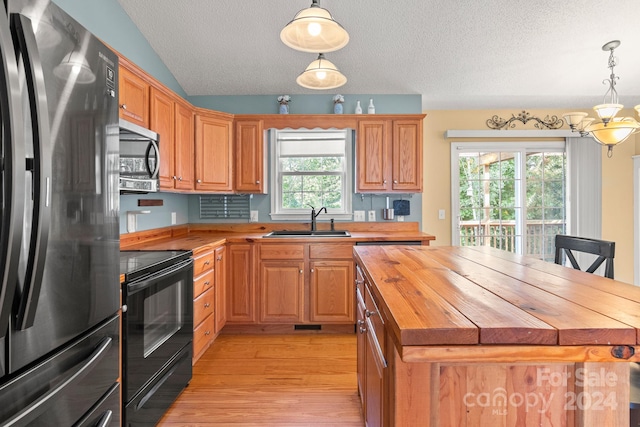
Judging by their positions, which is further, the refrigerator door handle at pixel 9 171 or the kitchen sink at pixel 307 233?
the kitchen sink at pixel 307 233

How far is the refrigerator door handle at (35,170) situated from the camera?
840 mm

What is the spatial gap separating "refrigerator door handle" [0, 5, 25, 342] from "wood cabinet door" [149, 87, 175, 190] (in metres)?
1.86

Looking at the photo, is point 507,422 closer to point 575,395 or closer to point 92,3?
point 575,395

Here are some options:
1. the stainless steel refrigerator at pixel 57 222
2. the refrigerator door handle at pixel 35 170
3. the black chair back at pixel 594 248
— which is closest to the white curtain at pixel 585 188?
the black chair back at pixel 594 248

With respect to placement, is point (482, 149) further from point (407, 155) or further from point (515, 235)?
point (407, 155)

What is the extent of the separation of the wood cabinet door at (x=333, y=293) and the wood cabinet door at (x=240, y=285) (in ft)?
1.89

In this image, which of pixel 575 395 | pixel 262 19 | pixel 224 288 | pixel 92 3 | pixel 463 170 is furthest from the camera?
pixel 463 170

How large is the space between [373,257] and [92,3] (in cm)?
255

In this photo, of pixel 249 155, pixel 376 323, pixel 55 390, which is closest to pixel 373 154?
pixel 249 155

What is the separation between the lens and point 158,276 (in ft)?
6.12

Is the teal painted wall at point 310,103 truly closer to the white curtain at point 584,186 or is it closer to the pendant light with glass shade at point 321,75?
the pendant light with glass shade at point 321,75

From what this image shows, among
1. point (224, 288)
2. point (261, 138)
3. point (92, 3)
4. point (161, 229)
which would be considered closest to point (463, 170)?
point (261, 138)

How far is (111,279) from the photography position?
1347mm

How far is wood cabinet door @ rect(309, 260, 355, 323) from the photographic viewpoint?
3211 mm
